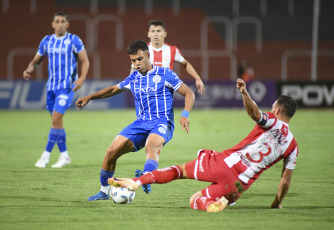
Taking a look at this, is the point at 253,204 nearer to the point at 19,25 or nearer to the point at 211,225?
the point at 211,225

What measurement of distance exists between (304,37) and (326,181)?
75.7ft

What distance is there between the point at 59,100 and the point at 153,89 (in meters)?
3.13

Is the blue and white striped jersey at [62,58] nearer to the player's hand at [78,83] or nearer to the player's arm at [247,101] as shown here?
the player's hand at [78,83]

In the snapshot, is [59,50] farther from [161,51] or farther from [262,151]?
[262,151]

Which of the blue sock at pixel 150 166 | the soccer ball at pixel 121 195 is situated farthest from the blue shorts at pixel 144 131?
the soccer ball at pixel 121 195

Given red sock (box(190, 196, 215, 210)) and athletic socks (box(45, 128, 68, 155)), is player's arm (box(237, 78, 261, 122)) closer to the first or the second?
red sock (box(190, 196, 215, 210))

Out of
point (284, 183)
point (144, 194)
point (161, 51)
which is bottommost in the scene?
point (144, 194)

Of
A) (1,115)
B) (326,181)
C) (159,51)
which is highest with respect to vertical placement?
(159,51)

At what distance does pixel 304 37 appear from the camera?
29.7 meters

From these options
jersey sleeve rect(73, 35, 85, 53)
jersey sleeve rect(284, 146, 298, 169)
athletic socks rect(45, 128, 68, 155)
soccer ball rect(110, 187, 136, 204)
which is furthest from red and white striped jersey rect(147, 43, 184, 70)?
jersey sleeve rect(284, 146, 298, 169)

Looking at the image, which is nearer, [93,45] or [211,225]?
[211,225]

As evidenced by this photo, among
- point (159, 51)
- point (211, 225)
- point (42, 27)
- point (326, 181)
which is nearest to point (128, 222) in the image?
point (211, 225)

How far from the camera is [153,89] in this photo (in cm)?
670

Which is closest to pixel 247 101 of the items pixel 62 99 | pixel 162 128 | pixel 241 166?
pixel 241 166
